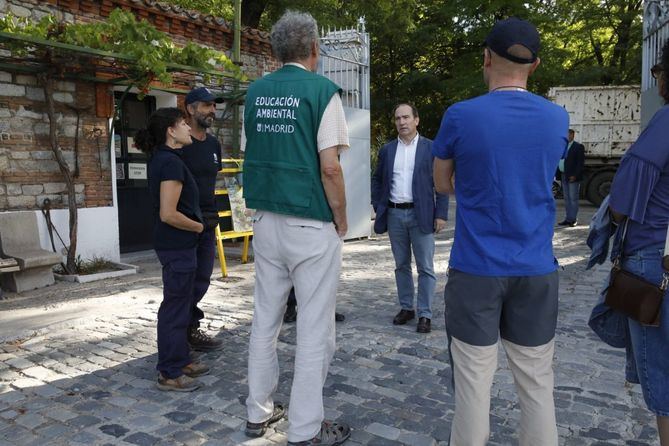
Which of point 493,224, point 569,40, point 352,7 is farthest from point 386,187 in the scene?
point 569,40

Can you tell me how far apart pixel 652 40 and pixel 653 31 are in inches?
6.8

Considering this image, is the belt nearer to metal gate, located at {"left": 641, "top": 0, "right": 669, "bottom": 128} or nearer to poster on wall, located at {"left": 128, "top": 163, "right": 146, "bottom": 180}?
metal gate, located at {"left": 641, "top": 0, "right": 669, "bottom": 128}

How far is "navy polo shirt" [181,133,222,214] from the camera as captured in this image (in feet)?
13.4

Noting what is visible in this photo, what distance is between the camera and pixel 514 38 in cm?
214

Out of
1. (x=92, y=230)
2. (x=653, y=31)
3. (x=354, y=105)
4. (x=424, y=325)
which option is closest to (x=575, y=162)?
(x=653, y=31)

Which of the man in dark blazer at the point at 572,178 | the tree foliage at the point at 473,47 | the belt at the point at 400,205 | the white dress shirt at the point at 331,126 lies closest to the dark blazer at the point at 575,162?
the man in dark blazer at the point at 572,178

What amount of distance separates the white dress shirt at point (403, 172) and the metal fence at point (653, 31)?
497 cm

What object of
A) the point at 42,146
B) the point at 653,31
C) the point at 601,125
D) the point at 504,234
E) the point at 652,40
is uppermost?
the point at 653,31

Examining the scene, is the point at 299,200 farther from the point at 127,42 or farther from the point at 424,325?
the point at 127,42

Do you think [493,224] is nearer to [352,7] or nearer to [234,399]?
[234,399]

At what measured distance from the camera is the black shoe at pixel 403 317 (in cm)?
513

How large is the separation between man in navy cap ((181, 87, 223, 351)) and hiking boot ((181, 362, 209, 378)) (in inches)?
17.4

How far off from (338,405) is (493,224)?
5.87ft

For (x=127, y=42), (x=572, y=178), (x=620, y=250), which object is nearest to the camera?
(x=620, y=250)
